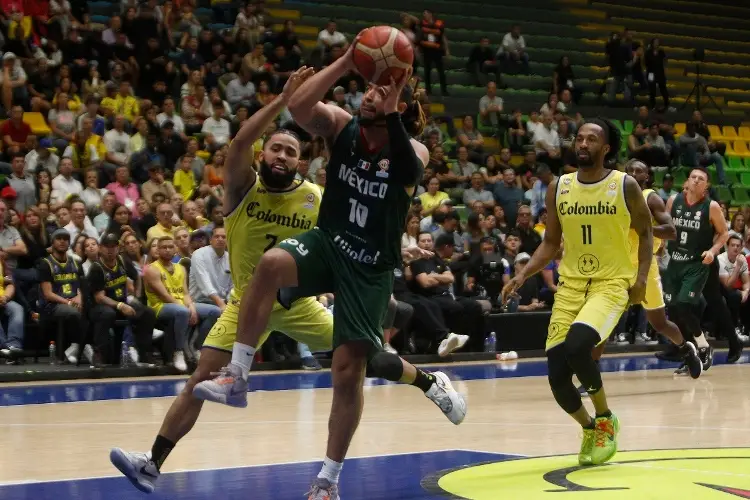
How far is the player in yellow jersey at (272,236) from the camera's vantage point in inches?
256

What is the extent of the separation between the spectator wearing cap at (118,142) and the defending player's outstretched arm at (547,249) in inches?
356

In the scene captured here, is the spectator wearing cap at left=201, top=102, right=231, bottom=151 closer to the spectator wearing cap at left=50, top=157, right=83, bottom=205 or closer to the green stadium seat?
the spectator wearing cap at left=50, top=157, right=83, bottom=205

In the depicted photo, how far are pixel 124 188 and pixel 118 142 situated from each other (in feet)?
3.13

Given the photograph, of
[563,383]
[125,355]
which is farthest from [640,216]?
[125,355]

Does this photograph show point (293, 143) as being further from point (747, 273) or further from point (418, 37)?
point (418, 37)

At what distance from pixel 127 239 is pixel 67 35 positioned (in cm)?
478

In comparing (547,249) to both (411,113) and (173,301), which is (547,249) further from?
(173,301)

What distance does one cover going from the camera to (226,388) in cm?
574

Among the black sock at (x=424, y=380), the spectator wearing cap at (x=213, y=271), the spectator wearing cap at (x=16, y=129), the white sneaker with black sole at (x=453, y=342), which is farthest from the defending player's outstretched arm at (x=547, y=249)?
the spectator wearing cap at (x=16, y=129)

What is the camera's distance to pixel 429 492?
6.36 metres

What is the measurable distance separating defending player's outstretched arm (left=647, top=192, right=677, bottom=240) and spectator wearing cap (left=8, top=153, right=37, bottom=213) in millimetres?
7721

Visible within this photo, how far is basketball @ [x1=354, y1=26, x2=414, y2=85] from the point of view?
5.71 m

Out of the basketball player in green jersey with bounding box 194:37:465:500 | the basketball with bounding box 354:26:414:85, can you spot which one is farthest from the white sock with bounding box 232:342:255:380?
the basketball with bounding box 354:26:414:85

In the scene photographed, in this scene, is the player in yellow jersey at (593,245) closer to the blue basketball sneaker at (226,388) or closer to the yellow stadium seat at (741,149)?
the blue basketball sneaker at (226,388)
